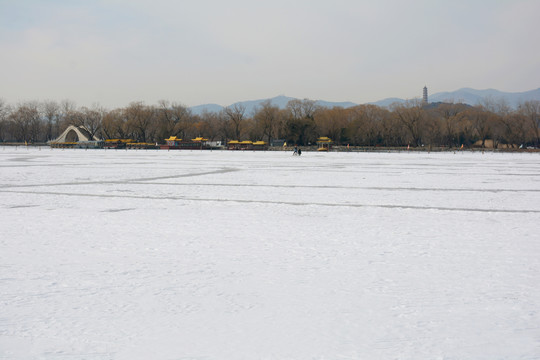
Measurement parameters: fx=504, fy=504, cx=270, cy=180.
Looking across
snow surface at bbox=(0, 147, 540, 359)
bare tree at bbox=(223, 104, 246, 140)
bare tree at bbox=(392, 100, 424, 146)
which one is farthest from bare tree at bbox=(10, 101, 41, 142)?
snow surface at bbox=(0, 147, 540, 359)

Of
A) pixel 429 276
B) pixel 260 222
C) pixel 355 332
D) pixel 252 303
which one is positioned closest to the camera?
pixel 355 332

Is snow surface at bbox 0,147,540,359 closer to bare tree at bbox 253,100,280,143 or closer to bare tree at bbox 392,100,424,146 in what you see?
bare tree at bbox 392,100,424,146

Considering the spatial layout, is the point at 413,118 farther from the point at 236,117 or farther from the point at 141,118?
the point at 141,118

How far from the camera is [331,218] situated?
1098 centimetres

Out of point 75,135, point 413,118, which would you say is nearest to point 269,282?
point 413,118

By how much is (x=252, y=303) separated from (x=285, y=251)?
8.35 feet

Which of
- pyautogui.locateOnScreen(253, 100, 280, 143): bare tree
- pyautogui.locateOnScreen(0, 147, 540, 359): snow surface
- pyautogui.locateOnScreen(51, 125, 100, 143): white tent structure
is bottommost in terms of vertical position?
pyautogui.locateOnScreen(0, 147, 540, 359): snow surface

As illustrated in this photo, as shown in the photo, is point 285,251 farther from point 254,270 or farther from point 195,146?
point 195,146

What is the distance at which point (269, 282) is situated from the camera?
234 inches

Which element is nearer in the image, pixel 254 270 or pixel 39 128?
pixel 254 270

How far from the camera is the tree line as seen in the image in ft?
318

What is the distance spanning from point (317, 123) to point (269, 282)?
3928 inches

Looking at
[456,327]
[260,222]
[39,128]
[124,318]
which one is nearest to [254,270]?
[124,318]

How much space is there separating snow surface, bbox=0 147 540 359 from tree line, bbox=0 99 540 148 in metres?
88.6
